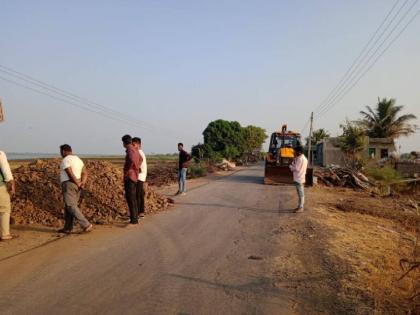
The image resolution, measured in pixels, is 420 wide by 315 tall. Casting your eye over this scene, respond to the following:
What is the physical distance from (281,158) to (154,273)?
15.1m

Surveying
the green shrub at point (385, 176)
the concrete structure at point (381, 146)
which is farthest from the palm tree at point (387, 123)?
the green shrub at point (385, 176)

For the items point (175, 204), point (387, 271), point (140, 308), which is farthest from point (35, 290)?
point (175, 204)

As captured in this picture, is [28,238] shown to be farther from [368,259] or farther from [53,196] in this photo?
[368,259]

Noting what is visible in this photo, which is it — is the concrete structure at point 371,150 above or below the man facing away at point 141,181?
above

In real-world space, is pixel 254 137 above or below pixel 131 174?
above

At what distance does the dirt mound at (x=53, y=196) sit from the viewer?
8714 millimetres

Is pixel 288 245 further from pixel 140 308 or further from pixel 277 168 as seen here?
pixel 277 168

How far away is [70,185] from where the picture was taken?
7.52 metres

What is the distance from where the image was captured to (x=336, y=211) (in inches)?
455

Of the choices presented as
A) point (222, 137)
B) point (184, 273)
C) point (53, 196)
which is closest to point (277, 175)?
point (53, 196)

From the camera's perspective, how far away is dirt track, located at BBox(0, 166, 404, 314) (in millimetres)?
4195

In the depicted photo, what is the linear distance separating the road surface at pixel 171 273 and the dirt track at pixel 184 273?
0.01m

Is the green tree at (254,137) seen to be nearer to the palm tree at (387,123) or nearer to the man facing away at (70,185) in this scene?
the palm tree at (387,123)

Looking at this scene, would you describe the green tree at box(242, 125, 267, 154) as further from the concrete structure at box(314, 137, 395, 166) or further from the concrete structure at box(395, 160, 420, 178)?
the concrete structure at box(395, 160, 420, 178)
